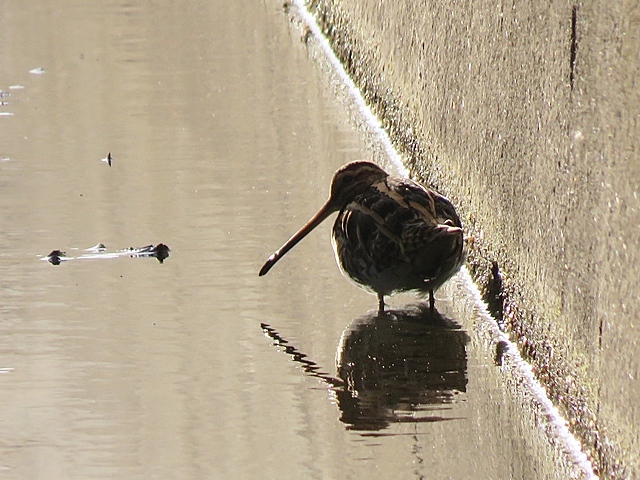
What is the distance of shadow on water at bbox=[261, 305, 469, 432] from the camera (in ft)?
15.8

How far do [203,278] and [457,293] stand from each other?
1074 mm

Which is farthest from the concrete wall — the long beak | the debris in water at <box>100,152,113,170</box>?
the debris in water at <box>100,152,113,170</box>

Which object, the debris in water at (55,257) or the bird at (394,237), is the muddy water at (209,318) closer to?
the debris in water at (55,257)

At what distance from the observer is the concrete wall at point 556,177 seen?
12.8ft

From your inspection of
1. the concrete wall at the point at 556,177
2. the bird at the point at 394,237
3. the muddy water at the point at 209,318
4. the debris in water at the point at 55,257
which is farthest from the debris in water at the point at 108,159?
the bird at the point at 394,237

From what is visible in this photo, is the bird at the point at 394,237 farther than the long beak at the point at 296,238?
No

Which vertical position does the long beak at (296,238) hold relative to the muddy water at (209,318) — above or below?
above

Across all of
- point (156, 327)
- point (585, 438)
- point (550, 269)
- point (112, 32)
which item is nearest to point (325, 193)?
point (156, 327)

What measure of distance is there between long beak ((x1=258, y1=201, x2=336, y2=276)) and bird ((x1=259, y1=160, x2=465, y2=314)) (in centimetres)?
15

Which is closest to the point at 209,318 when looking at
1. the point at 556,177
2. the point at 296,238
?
the point at 296,238

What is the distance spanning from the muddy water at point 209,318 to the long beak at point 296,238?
0.31ft

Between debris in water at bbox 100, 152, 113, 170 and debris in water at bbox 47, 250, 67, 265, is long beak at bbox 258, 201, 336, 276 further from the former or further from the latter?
debris in water at bbox 100, 152, 113, 170

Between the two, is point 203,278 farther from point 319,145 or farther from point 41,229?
point 319,145

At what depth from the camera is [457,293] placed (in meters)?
6.05
